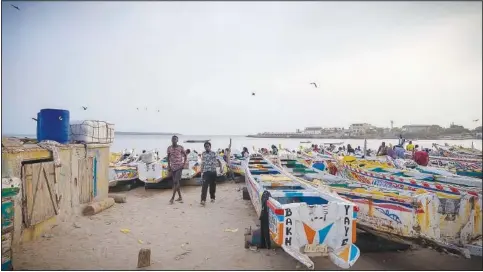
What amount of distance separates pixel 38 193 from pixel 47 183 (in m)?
0.31

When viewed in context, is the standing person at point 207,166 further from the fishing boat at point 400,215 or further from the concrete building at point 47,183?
the fishing boat at point 400,215

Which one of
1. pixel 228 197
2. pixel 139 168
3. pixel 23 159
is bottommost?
pixel 228 197

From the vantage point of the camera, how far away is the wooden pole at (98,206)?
22.6 ft

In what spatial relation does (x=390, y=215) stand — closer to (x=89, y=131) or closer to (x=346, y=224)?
(x=346, y=224)

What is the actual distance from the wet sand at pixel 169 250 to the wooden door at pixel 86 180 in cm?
55

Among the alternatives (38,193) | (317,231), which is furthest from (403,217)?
(38,193)

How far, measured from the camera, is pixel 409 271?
460 centimetres

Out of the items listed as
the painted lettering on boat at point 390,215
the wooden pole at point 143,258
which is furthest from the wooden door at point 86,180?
the painted lettering on boat at point 390,215

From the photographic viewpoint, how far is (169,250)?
5.10 m

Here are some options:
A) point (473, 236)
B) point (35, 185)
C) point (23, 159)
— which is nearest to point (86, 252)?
point (35, 185)

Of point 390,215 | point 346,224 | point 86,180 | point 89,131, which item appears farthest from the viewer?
point 89,131

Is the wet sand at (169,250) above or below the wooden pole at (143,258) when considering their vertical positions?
below

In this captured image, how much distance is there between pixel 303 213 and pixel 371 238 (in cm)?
202

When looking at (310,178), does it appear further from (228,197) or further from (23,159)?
(23,159)
